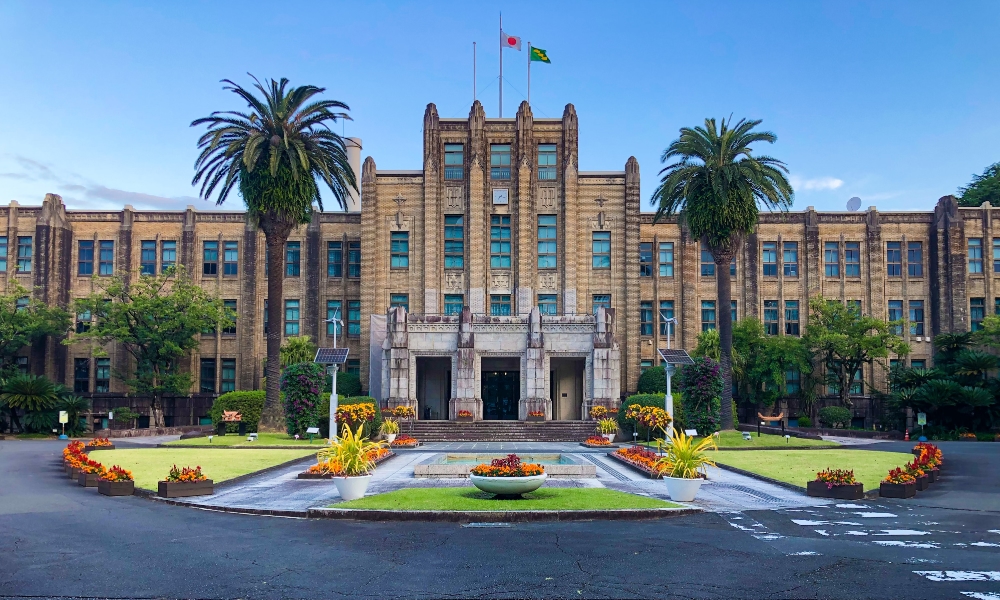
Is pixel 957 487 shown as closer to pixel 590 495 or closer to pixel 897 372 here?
pixel 590 495

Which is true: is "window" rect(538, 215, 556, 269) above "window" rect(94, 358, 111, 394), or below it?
above

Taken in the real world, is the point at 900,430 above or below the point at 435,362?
below

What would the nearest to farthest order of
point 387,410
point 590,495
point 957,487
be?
point 590,495 < point 957,487 < point 387,410

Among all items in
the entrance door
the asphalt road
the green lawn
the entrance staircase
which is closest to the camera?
the asphalt road

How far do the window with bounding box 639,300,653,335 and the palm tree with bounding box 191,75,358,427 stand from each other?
2360 centimetres

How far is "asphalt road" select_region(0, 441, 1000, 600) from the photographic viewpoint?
36.0 feet

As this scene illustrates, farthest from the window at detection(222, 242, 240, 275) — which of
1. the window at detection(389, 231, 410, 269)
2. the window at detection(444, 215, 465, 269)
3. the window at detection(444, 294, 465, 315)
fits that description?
the window at detection(444, 294, 465, 315)

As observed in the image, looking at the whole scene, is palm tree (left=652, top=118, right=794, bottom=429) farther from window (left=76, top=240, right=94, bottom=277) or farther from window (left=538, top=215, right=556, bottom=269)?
window (left=76, top=240, right=94, bottom=277)

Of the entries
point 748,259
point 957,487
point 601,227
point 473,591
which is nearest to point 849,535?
point 473,591

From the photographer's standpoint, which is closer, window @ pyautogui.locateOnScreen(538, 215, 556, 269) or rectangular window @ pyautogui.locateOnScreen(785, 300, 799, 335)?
window @ pyautogui.locateOnScreen(538, 215, 556, 269)

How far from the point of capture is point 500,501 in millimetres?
17906

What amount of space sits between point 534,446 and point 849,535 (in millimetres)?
24046

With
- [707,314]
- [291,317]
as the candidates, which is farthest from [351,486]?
[707,314]

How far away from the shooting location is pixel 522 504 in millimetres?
17531
